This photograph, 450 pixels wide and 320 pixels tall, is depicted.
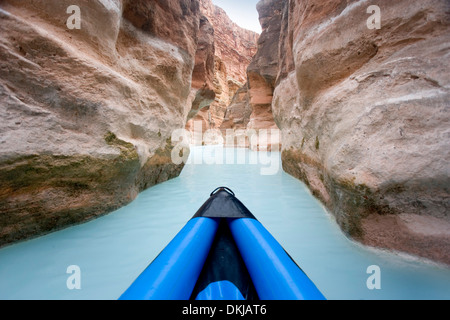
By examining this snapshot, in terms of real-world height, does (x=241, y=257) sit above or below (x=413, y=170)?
below

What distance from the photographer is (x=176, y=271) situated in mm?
1030

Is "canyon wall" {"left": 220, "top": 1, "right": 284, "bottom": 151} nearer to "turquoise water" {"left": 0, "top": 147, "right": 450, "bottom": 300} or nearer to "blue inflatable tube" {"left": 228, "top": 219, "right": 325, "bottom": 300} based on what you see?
"turquoise water" {"left": 0, "top": 147, "right": 450, "bottom": 300}

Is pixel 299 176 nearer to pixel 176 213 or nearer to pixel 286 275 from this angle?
pixel 176 213

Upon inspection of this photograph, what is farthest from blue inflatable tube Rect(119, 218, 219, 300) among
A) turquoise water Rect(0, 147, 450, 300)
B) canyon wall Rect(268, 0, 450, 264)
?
canyon wall Rect(268, 0, 450, 264)

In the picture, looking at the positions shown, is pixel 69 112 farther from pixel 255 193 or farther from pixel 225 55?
pixel 225 55

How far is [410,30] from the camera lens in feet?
6.53

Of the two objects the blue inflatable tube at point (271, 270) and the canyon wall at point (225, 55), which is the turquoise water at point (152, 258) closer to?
the blue inflatable tube at point (271, 270)

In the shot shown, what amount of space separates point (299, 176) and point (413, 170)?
9.15 feet

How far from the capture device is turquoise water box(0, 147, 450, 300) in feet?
4.16

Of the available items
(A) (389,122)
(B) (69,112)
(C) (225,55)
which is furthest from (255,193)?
(C) (225,55)

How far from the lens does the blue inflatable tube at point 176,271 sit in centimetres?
88

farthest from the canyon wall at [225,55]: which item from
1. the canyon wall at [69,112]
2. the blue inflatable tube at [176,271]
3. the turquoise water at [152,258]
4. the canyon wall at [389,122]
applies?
the blue inflatable tube at [176,271]

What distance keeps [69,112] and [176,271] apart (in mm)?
2231
